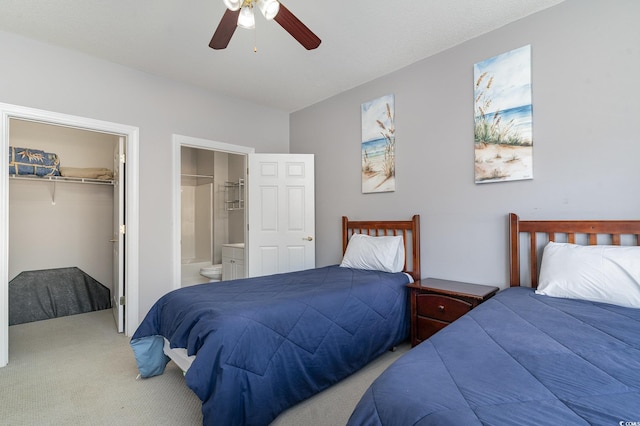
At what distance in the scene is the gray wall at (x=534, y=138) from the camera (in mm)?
1988

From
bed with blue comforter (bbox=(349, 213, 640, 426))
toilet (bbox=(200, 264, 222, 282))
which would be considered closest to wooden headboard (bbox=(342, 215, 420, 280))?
bed with blue comforter (bbox=(349, 213, 640, 426))

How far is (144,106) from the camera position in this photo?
323 centimetres

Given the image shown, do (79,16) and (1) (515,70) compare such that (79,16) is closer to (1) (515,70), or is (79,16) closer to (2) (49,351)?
(2) (49,351)

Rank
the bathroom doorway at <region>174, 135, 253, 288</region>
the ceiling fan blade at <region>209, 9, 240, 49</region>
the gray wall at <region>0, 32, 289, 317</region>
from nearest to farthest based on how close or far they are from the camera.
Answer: the ceiling fan blade at <region>209, 9, 240, 49</region>
the gray wall at <region>0, 32, 289, 317</region>
the bathroom doorway at <region>174, 135, 253, 288</region>

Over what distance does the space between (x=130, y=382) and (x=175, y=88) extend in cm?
292

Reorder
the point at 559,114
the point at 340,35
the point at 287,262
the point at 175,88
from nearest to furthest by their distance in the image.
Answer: the point at 559,114 < the point at 340,35 < the point at 175,88 < the point at 287,262

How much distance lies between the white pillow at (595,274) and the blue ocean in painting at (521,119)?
2.96 ft

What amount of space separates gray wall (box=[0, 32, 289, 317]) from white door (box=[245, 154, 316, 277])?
1.94 feet

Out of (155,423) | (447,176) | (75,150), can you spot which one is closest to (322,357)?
(155,423)

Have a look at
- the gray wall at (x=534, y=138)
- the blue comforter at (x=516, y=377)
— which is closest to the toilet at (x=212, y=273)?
the gray wall at (x=534, y=138)

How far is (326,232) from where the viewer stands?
401cm

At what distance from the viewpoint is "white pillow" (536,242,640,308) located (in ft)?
5.39

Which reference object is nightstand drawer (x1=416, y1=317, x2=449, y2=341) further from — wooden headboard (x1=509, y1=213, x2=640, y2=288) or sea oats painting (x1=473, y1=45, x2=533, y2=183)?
sea oats painting (x1=473, y1=45, x2=533, y2=183)

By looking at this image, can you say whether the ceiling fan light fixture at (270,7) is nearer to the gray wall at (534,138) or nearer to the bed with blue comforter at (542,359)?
the bed with blue comforter at (542,359)
